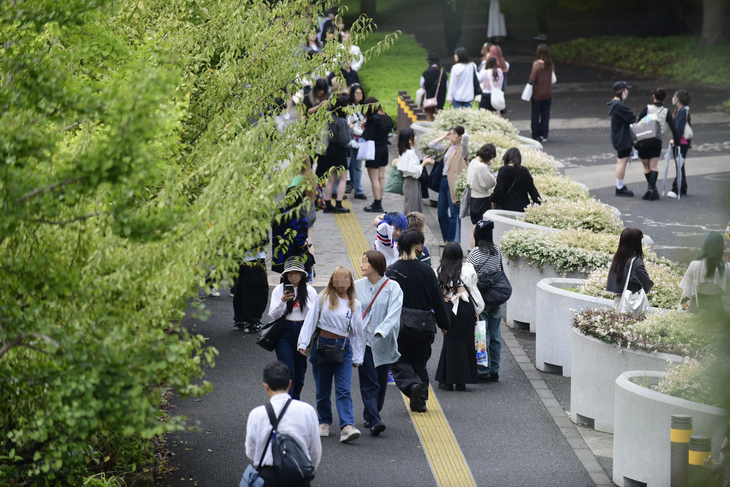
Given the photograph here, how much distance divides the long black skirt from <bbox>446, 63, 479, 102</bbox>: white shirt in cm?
1198

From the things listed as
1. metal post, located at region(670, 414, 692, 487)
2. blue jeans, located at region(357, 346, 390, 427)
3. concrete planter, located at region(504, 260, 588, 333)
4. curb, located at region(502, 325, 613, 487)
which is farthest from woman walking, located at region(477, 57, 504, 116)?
metal post, located at region(670, 414, 692, 487)

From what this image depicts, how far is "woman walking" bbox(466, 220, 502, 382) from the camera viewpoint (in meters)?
9.05

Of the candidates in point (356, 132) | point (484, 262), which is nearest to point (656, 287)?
point (484, 262)

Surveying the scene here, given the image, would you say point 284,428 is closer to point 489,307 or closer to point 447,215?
point 489,307

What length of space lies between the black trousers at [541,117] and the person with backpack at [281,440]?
17.8 m

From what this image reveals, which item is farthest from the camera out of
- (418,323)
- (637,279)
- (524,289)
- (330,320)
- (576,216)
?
(576,216)

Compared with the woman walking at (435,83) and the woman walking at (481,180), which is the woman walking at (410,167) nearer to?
the woman walking at (481,180)

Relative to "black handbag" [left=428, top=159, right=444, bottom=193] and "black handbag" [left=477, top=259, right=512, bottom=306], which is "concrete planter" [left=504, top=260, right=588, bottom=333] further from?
"black handbag" [left=428, top=159, right=444, bottom=193]

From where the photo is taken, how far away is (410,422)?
795cm

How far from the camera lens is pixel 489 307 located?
29.7 ft

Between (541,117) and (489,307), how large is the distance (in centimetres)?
1441

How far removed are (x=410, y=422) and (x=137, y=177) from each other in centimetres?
529

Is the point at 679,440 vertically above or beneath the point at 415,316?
beneath

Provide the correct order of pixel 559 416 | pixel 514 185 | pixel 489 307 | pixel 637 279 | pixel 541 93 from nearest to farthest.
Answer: pixel 637 279 < pixel 559 416 < pixel 489 307 < pixel 514 185 < pixel 541 93
